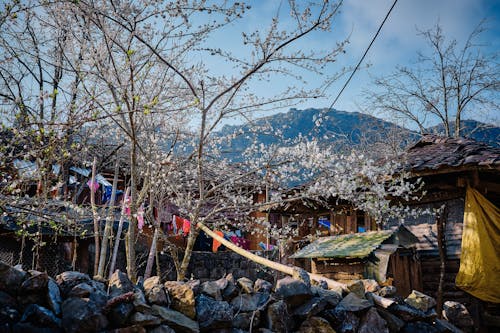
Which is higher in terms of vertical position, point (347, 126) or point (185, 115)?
point (347, 126)

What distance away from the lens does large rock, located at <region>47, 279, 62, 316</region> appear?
9.02 ft

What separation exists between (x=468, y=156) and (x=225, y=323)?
653cm

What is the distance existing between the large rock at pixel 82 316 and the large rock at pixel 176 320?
0.43 m

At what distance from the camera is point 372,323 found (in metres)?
3.72

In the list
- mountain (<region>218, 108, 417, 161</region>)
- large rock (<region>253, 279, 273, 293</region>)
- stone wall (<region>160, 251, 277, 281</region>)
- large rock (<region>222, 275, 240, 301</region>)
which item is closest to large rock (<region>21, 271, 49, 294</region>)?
large rock (<region>222, 275, 240, 301</region>)

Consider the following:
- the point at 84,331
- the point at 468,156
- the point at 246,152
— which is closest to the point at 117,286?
the point at 84,331

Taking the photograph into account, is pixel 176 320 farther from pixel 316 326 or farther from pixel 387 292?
pixel 387 292

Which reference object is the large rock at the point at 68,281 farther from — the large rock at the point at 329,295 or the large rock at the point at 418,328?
the large rock at the point at 418,328

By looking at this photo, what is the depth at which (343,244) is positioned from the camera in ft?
27.6

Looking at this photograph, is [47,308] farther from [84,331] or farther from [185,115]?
[185,115]

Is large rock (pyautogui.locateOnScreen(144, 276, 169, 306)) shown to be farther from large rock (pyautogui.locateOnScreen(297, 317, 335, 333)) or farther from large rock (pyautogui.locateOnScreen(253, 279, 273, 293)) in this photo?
large rock (pyautogui.locateOnScreen(297, 317, 335, 333))

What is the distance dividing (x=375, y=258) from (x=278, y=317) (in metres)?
4.49

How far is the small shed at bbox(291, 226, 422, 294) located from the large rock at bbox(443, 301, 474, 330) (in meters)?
2.31

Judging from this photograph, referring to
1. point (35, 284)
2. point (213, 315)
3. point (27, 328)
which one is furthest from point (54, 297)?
point (213, 315)
